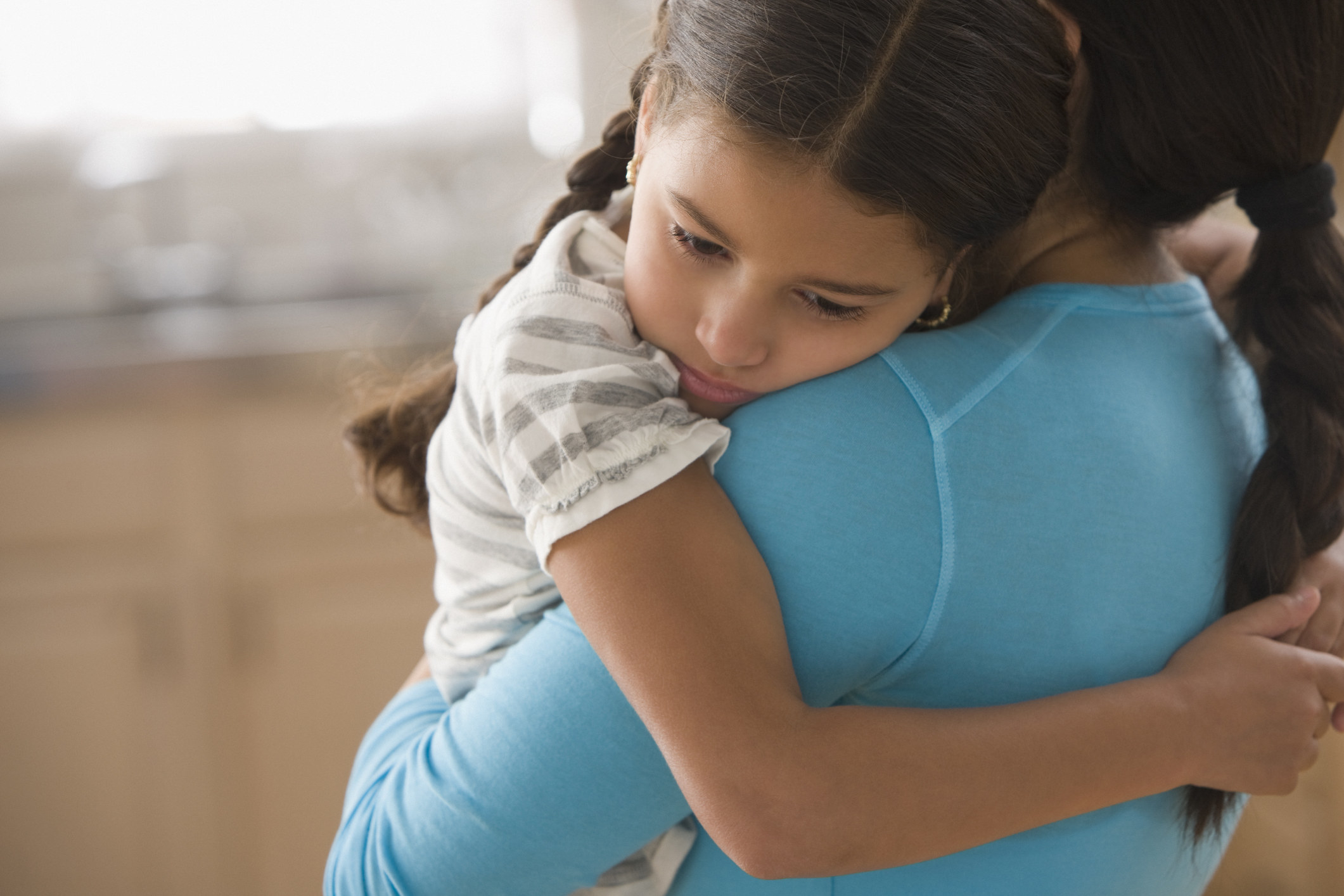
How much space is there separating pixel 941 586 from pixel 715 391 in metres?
0.18

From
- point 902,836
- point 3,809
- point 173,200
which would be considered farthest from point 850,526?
point 173,200

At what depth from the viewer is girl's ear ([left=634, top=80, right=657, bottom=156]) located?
676mm

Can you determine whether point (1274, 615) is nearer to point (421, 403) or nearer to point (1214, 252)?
point (1214, 252)

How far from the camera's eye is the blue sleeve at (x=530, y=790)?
59cm

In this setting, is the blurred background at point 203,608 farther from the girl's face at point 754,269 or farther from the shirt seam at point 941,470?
the shirt seam at point 941,470

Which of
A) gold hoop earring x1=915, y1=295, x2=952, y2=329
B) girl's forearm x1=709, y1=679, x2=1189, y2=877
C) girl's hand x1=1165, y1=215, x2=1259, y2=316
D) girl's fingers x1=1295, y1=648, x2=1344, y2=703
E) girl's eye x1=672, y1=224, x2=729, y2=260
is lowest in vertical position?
girl's fingers x1=1295, y1=648, x2=1344, y2=703

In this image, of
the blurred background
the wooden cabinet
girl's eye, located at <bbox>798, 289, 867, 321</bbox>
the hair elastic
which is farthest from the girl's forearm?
the wooden cabinet

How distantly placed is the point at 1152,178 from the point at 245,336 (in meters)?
1.48

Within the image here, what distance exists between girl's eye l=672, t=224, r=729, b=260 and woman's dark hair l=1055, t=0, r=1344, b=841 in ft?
0.81

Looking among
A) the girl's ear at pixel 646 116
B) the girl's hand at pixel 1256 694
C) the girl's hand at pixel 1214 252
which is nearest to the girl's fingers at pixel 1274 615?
the girl's hand at pixel 1256 694

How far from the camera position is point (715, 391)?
66cm

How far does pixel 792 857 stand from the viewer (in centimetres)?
55

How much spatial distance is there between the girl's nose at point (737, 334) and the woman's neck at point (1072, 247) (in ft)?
0.59

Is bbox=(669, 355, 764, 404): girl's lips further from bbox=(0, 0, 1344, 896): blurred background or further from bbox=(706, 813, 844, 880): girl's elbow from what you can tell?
bbox=(0, 0, 1344, 896): blurred background
